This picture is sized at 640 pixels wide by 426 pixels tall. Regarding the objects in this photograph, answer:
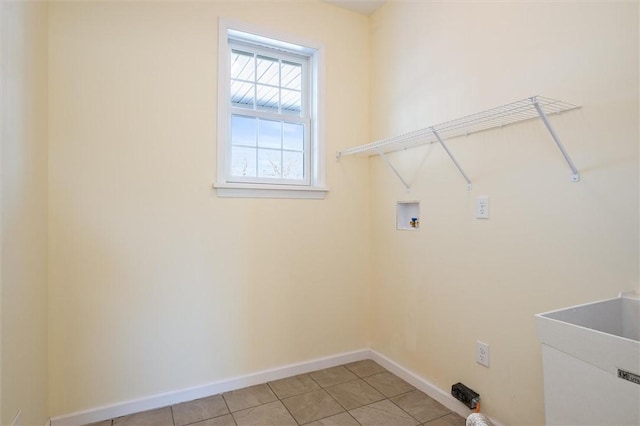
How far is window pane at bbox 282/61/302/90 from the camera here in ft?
8.20

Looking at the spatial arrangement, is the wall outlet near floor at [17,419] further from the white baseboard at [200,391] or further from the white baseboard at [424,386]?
the white baseboard at [424,386]

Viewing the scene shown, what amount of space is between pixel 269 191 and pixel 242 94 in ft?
2.29

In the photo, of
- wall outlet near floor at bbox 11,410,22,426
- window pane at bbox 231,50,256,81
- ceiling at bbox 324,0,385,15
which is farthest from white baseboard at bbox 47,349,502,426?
ceiling at bbox 324,0,385,15

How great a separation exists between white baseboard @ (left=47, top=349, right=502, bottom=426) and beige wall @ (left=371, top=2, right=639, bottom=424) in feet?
0.24

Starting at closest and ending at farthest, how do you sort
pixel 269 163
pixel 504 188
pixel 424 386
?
pixel 504 188 → pixel 424 386 → pixel 269 163

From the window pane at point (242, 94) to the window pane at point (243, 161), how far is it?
12.2 inches

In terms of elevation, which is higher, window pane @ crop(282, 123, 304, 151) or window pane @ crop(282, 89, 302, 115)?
window pane @ crop(282, 89, 302, 115)

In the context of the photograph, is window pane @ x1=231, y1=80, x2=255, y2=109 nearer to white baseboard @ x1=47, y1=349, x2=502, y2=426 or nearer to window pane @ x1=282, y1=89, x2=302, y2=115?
window pane @ x1=282, y1=89, x2=302, y2=115

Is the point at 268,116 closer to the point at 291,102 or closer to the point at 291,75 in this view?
the point at 291,102

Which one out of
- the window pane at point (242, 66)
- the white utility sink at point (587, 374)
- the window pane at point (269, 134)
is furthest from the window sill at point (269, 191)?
the white utility sink at point (587, 374)

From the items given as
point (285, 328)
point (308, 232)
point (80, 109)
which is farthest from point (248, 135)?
point (285, 328)

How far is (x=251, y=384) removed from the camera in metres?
2.21

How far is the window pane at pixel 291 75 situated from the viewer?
250 cm

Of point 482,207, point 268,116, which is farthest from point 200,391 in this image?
point 482,207
